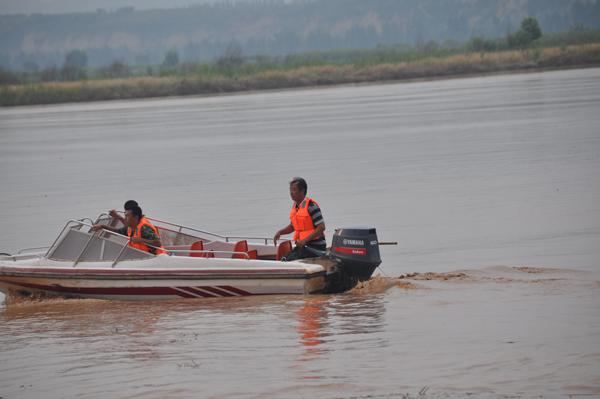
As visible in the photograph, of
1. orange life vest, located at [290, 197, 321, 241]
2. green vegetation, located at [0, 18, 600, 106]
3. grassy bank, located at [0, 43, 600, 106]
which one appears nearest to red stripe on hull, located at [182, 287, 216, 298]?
orange life vest, located at [290, 197, 321, 241]

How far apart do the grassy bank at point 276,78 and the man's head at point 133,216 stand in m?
63.9

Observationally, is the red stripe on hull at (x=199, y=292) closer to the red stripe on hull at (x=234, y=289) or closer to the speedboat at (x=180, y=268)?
the speedboat at (x=180, y=268)

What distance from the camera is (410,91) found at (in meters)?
64.2

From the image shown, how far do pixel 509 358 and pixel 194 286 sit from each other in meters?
4.18

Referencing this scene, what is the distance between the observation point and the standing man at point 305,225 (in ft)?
39.9

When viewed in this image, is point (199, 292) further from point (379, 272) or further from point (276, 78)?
point (276, 78)

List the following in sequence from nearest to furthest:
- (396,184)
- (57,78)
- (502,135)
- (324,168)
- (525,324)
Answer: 1. (525,324)
2. (396,184)
3. (324,168)
4. (502,135)
5. (57,78)

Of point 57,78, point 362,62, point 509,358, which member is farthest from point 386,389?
point 57,78

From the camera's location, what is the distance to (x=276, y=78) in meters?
78.0

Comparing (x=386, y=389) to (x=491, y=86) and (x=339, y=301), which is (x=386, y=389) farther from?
(x=491, y=86)

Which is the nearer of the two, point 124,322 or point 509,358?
point 509,358

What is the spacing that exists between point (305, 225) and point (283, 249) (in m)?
0.55

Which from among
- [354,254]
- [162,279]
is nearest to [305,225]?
[354,254]

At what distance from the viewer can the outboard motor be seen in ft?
38.7
